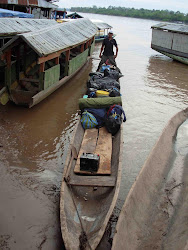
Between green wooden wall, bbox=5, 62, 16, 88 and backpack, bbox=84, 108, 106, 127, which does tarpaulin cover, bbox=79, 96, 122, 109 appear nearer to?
backpack, bbox=84, 108, 106, 127

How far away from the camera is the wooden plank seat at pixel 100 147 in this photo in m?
4.68

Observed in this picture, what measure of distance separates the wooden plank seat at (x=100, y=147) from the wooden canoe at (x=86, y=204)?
0.35ft

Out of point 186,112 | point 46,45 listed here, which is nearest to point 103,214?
point 186,112

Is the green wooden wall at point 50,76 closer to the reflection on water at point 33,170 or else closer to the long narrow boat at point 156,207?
the reflection on water at point 33,170

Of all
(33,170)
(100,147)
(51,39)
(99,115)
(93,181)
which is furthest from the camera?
(51,39)

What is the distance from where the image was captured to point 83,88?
11.0 meters

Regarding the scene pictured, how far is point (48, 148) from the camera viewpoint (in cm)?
614

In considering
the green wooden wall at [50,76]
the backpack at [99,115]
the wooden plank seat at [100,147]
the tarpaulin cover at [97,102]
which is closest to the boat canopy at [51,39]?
the green wooden wall at [50,76]

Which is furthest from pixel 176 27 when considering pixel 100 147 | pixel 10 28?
pixel 100 147

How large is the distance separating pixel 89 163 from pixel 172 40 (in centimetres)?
1590

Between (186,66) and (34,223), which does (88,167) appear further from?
(186,66)

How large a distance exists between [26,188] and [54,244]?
1.33 m

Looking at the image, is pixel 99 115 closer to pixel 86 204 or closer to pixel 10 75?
pixel 86 204

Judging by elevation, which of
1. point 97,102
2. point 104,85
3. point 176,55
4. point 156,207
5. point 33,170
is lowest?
point 156,207
